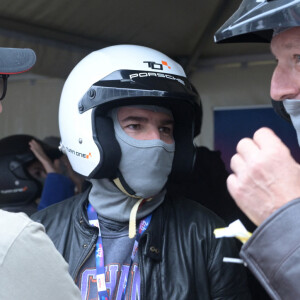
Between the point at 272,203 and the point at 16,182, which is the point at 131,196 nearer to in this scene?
the point at 272,203

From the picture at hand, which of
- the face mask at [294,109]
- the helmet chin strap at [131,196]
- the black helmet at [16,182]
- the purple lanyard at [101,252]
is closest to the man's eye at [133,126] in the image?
the helmet chin strap at [131,196]

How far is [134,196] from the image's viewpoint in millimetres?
1954

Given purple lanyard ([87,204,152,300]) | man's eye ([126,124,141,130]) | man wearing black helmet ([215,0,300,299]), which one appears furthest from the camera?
man's eye ([126,124,141,130])

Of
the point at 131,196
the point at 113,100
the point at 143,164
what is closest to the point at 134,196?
the point at 131,196

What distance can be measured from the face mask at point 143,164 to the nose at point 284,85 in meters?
0.76

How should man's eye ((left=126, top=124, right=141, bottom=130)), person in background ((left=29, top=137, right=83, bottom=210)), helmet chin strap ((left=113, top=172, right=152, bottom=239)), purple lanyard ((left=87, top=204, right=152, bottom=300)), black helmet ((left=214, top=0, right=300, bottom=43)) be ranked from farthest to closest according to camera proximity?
1. person in background ((left=29, top=137, right=83, bottom=210))
2. man's eye ((left=126, top=124, right=141, bottom=130))
3. helmet chin strap ((left=113, top=172, right=152, bottom=239))
4. purple lanyard ((left=87, top=204, right=152, bottom=300))
5. black helmet ((left=214, top=0, right=300, bottom=43))

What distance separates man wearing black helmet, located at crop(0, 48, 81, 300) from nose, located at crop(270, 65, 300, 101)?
624mm

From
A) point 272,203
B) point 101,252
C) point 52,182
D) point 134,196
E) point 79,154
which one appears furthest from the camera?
point 52,182

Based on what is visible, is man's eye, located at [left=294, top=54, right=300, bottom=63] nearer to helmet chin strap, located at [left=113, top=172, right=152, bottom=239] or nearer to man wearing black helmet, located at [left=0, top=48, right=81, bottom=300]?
man wearing black helmet, located at [left=0, top=48, right=81, bottom=300]

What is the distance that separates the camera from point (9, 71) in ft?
4.48

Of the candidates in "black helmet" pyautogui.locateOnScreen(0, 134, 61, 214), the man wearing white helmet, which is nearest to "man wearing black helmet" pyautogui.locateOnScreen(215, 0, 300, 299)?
→ the man wearing white helmet

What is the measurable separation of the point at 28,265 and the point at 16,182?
2153 millimetres

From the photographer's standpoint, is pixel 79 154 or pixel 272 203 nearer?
pixel 272 203

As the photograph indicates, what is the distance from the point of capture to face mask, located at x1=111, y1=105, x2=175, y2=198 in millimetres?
1924
